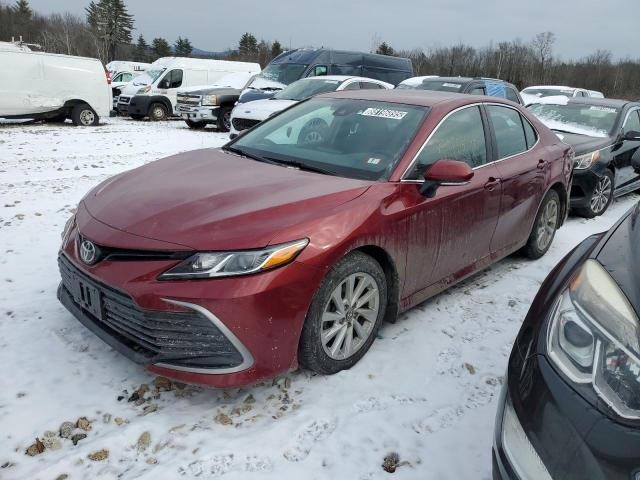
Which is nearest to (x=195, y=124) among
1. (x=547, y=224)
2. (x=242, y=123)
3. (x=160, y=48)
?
(x=242, y=123)

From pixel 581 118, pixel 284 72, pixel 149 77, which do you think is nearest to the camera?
pixel 581 118

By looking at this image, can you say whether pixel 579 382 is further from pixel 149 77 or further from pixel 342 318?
pixel 149 77

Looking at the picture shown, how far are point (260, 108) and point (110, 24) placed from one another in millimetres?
67326

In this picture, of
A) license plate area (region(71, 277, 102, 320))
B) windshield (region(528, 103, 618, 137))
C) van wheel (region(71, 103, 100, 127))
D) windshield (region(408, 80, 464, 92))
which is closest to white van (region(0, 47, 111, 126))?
van wheel (region(71, 103, 100, 127))

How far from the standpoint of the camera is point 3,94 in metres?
12.7

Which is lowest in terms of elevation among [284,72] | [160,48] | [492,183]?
[492,183]

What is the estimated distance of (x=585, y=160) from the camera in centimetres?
655

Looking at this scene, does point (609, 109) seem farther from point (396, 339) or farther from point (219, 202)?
point (219, 202)

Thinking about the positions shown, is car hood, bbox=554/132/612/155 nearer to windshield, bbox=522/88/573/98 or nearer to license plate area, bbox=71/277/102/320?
license plate area, bbox=71/277/102/320

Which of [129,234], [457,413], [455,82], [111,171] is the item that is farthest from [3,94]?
[457,413]

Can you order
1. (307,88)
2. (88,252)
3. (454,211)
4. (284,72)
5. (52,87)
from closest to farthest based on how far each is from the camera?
(88,252), (454,211), (307,88), (284,72), (52,87)

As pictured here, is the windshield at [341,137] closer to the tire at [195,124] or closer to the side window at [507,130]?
the side window at [507,130]

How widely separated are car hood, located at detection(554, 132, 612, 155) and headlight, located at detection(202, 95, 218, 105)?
10257mm

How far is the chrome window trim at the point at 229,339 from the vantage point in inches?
89.4
